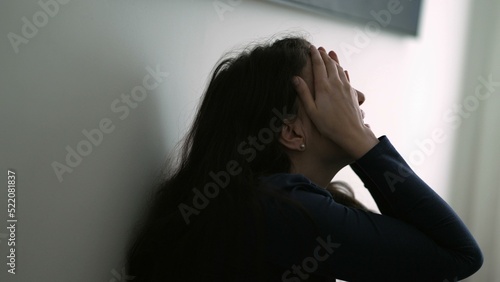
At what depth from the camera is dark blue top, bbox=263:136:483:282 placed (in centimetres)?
84

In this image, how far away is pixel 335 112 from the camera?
3.06 ft

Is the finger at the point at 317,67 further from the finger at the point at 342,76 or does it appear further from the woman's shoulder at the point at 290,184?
the woman's shoulder at the point at 290,184

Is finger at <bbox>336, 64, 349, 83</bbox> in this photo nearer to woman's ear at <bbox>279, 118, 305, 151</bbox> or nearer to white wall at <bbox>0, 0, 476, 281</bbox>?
woman's ear at <bbox>279, 118, 305, 151</bbox>

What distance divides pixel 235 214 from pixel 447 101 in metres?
1.12

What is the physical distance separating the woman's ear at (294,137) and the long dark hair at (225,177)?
0.01m

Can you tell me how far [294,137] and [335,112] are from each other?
0.27ft

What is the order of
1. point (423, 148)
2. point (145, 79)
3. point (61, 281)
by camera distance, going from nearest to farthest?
1. point (61, 281)
2. point (145, 79)
3. point (423, 148)

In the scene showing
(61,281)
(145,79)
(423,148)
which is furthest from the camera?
(423,148)

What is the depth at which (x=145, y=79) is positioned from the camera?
0.94 meters

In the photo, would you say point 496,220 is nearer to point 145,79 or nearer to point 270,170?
point 270,170

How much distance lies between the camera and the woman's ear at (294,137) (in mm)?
957

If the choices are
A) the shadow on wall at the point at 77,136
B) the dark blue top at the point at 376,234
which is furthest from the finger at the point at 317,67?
the shadow on wall at the point at 77,136

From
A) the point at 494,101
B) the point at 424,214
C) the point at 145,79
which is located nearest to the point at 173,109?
the point at 145,79

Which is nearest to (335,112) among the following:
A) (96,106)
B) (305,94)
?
(305,94)
